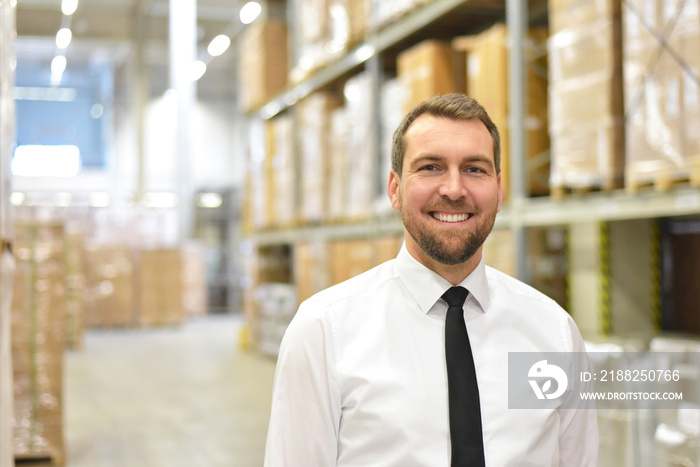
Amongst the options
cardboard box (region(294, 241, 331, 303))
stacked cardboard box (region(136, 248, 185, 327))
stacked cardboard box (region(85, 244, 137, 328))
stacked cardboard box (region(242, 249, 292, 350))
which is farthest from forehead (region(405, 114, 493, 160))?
stacked cardboard box (region(136, 248, 185, 327))

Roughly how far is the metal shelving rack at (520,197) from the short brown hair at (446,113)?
2.09 meters

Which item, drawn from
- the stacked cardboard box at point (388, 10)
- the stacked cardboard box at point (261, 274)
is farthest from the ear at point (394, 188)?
the stacked cardboard box at point (261, 274)

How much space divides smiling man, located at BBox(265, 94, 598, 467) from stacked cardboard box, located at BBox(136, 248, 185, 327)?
1437cm

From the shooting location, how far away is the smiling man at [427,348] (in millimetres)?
1783

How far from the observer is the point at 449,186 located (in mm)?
1816

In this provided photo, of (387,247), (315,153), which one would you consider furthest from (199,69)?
(387,247)

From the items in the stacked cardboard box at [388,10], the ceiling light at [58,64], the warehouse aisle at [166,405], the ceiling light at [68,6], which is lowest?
the warehouse aisle at [166,405]

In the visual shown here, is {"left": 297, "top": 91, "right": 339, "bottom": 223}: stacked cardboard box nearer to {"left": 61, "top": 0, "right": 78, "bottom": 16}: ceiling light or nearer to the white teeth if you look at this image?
the white teeth

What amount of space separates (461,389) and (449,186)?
47 centimetres

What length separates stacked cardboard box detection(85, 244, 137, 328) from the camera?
50.5 feet

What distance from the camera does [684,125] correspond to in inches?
147

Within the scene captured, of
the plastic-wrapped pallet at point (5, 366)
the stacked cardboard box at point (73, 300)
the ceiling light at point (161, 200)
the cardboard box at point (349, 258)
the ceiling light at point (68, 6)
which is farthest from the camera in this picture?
the ceiling light at point (161, 200)

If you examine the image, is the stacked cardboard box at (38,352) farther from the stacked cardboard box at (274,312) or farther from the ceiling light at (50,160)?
the ceiling light at (50,160)

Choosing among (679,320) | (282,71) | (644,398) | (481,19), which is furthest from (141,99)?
(644,398)
